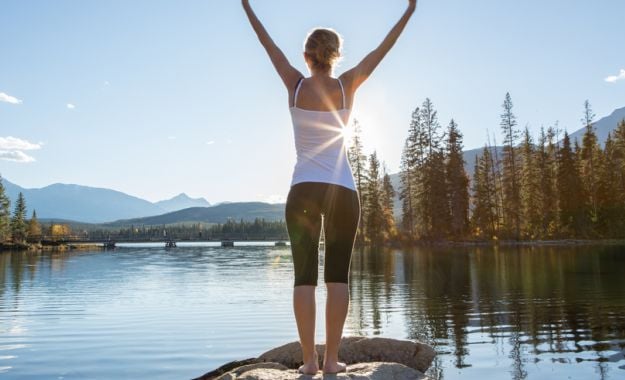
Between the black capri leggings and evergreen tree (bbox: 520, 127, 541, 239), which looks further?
evergreen tree (bbox: 520, 127, 541, 239)

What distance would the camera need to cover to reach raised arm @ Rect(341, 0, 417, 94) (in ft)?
12.4

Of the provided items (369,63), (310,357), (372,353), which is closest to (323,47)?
(369,63)

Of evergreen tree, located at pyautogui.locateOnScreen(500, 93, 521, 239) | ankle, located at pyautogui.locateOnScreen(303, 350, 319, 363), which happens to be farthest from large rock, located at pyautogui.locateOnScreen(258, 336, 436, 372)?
evergreen tree, located at pyautogui.locateOnScreen(500, 93, 521, 239)

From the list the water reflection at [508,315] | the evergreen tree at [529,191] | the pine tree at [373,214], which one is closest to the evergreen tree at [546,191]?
the evergreen tree at [529,191]

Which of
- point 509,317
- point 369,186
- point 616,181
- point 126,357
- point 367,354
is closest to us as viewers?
point 367,354

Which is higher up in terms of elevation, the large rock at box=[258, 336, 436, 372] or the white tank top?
A: the white tank top

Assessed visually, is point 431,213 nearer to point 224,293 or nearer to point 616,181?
point 616,181

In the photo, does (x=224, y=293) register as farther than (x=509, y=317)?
Yes

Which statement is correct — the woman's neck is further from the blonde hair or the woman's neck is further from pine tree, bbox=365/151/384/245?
pine tree, bbox=365/151/384/245

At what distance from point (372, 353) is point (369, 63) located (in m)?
3.61

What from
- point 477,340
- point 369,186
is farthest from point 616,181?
point 477,340

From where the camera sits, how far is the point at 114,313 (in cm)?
1395

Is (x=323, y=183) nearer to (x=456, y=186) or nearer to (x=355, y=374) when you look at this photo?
(x=355, y=374)

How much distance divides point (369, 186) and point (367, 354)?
65.4 meters
